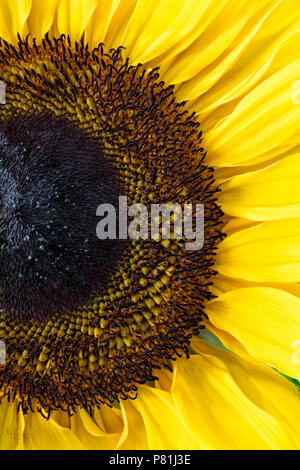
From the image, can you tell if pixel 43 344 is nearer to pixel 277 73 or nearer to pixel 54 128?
pixel 54 128

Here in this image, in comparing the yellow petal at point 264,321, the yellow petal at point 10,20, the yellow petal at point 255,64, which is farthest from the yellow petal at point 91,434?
the yellow petal at point 10,20

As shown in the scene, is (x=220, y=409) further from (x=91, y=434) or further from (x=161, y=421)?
(x=91, y=434)

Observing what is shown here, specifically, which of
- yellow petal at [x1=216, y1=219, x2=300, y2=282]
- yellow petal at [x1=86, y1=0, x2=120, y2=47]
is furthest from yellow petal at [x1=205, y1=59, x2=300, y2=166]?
yellow petal at [x1=86, y1=0, x2=120, y2=47]

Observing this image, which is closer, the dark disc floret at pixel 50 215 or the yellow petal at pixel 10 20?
the dark disc floret at pixel 50 215

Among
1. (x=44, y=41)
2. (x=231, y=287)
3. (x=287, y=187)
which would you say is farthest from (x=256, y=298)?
(x=44, y=41)

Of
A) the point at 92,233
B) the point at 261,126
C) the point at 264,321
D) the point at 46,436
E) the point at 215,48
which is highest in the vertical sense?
the point at 215,48

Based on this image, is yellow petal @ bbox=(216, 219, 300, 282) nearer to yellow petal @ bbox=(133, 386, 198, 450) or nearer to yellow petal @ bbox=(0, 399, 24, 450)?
yellow petal @ bbox=(133, 386, 198, 450)

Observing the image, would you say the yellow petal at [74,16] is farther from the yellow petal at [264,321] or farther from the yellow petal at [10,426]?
the yellow petal at [10,426]

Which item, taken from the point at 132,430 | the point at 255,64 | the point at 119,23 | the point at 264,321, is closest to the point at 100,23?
the point at 119,23
